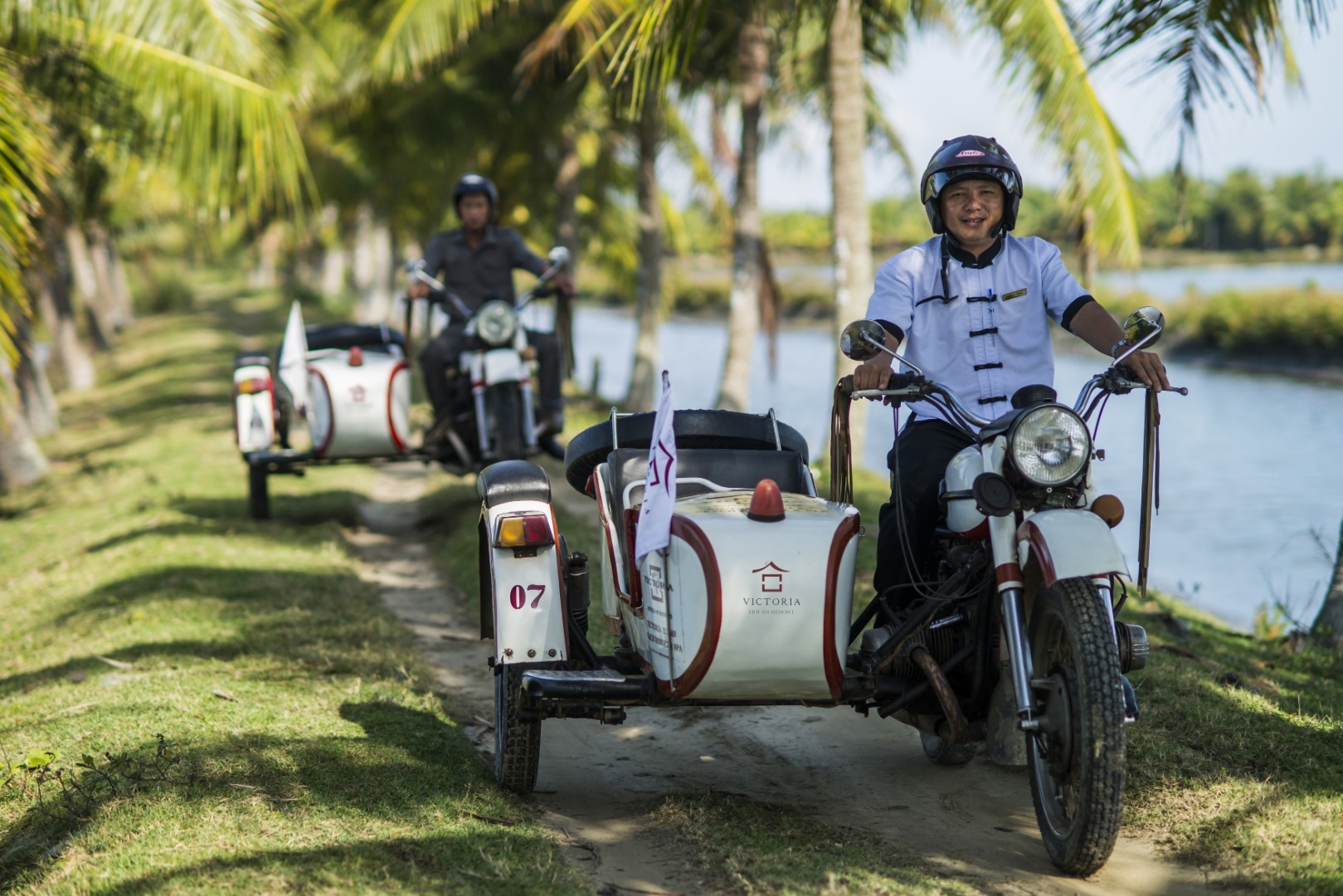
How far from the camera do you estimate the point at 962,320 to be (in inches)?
180

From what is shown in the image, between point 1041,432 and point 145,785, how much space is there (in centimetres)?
314

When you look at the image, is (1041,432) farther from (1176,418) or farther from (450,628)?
(1176,418)

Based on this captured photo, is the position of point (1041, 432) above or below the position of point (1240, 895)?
above

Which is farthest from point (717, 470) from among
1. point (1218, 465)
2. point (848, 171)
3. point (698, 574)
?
point (1218, 465)

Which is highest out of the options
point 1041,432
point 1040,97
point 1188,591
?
point 1040,97

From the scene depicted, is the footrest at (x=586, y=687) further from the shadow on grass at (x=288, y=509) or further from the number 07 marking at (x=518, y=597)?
the shadow on grass at (x=288, y=509)

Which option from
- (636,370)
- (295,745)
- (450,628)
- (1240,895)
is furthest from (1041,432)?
(636,370)

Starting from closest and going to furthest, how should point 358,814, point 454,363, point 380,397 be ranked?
point 358,814 → point 380,397 → point 454,363

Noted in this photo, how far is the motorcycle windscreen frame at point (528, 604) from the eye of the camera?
14.6 ft

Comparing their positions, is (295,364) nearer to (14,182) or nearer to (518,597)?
(14,182)

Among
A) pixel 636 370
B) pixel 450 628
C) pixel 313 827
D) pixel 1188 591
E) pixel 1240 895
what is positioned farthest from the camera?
pixel 636 370

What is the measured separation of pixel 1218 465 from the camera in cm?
1931

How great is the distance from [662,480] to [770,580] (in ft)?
1.47

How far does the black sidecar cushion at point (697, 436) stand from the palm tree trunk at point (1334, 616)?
11.4 feet
